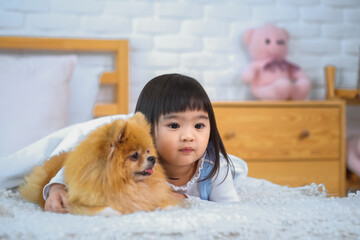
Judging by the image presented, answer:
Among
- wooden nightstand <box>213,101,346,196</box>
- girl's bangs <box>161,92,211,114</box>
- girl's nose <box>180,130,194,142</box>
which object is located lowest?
wooden nightstand <box>213,101,346,196</box>

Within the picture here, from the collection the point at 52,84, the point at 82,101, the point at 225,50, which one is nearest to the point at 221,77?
the point at 225,50

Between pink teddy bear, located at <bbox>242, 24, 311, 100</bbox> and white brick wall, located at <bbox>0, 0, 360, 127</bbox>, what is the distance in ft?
0.48

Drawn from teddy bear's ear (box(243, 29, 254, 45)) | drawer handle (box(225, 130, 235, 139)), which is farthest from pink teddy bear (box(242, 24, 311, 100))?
drawer handle (box(225, 130, 235, 139))

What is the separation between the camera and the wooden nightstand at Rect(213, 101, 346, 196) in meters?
2.04

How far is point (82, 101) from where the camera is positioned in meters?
1.87

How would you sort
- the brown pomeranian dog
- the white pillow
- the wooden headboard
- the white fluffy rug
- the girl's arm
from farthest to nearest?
the wooden headboard < the white pillow < the girl's arm < the brown pomeranian dog < the white fluffy rug

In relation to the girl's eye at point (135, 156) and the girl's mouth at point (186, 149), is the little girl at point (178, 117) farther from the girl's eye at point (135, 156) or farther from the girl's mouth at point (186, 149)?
the girl's eye at point (135, 156)

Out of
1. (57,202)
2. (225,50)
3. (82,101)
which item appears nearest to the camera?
(57,202)

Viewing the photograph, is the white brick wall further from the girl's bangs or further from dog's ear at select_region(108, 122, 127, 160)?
dog's ear at select_region(108, 122, 127, 160)

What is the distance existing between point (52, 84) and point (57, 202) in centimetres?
95

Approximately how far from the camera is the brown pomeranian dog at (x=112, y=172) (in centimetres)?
77

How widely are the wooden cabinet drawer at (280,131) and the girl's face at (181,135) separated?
97cm

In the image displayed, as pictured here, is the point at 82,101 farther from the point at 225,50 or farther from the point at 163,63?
the point at 225,50

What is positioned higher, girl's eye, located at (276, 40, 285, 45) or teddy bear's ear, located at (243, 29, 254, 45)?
teddy bear's ear, located at (243, 29, 254, 45)
